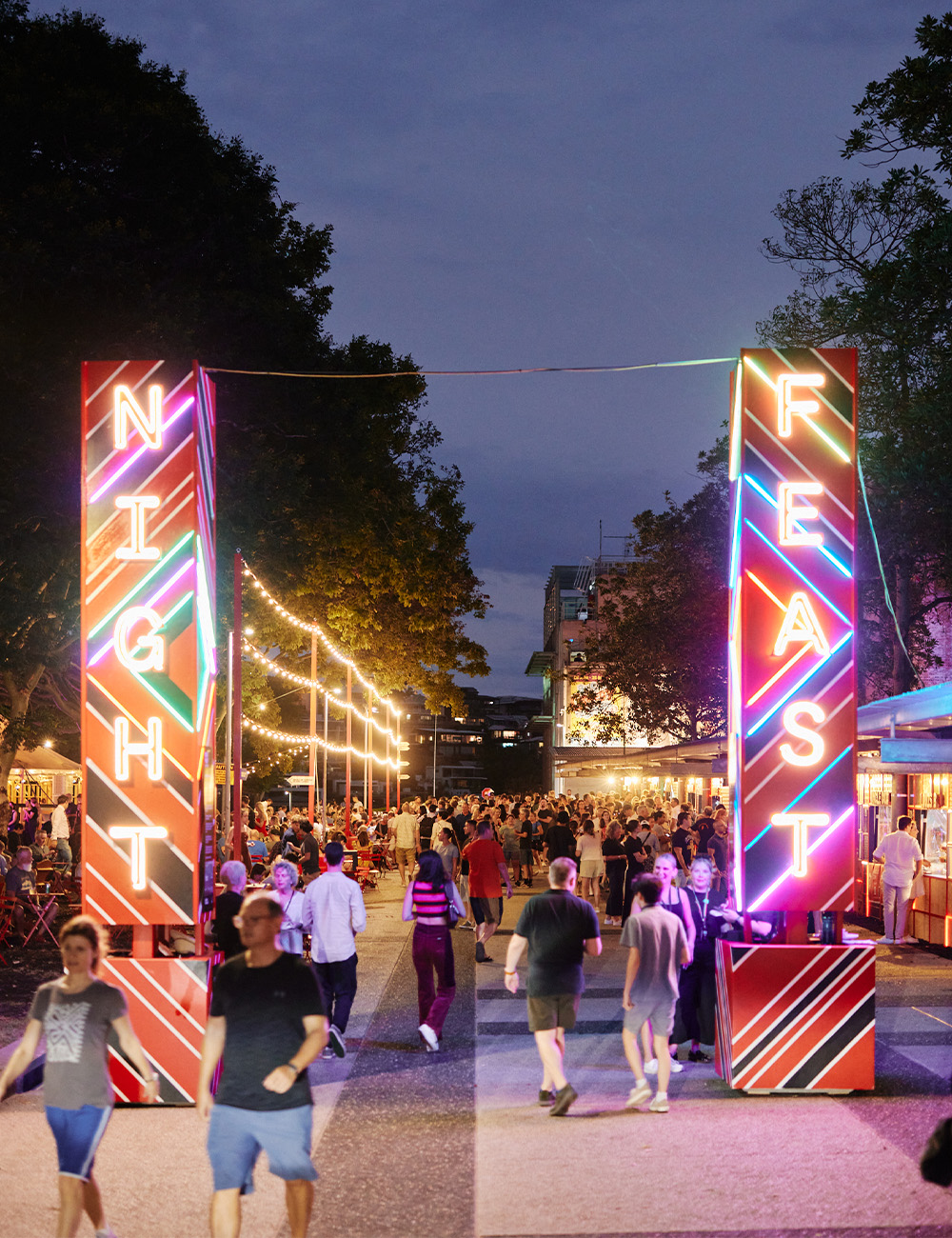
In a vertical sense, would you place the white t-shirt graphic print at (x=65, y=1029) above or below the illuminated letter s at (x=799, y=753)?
below

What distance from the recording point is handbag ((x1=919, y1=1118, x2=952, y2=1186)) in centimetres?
455

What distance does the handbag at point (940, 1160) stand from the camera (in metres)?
4.55

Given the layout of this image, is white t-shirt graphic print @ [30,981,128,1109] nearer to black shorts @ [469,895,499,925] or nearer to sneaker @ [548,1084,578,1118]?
sneaker @ [548,1084,578,1118]

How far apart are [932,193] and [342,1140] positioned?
19059 mm

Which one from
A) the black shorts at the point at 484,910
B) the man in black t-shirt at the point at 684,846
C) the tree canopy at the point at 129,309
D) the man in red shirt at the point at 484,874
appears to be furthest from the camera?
the man in black t-shirt at the point at 684,846

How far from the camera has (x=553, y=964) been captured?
30.2ft

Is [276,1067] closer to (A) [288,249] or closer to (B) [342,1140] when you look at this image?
(B) [342,1140]

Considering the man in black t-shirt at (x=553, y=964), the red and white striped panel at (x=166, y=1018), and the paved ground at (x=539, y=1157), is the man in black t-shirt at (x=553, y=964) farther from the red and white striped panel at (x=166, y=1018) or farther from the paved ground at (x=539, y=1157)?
the red and white striped panel at (x=166, y=1018)

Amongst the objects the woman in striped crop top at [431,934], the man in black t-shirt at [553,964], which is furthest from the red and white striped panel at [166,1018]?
the woman in striped crop top at [431,934]

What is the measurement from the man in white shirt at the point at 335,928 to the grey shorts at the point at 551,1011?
256 cm

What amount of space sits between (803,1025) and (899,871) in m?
8.92

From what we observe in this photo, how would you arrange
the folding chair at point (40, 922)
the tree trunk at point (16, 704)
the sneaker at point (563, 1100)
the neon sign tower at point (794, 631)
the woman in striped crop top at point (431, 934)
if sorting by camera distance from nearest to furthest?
the sneaker at point (563, 1100) → the neon sign tower at point (794, 631) → the woman in striped crop top at point (431, 934) → the folding chair at point (40, 922) → the tree trunk at point (16, 704)

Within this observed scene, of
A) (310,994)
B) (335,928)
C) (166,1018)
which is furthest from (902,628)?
(310,994)

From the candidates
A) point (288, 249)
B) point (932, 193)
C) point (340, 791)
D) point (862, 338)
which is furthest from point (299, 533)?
point (340, 791)
